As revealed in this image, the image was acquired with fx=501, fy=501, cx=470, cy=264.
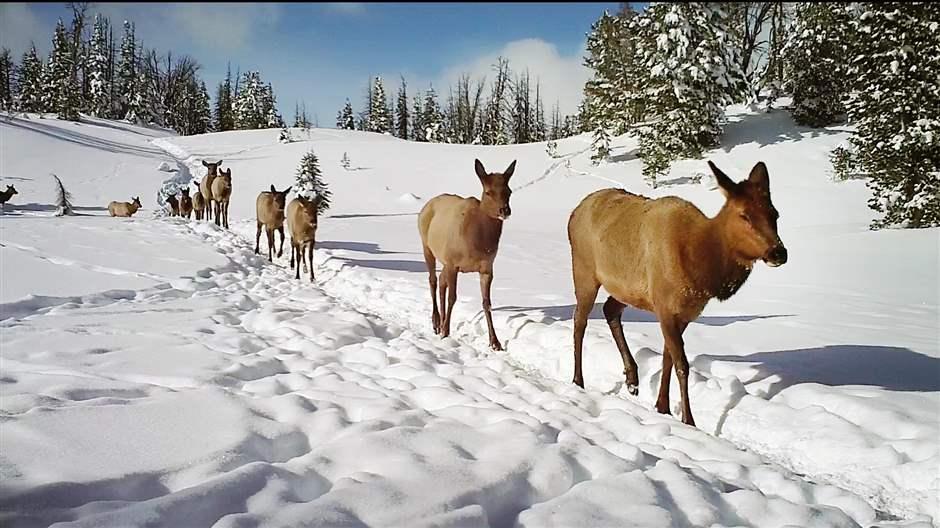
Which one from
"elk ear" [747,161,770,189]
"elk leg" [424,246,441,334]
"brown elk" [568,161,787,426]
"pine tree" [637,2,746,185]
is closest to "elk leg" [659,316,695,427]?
"brown elk" [568,161,787,426]

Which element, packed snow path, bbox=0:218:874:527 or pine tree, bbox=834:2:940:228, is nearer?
packed snow path, bbox=0:218:874:527

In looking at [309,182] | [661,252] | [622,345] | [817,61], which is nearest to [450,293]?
[622,345]

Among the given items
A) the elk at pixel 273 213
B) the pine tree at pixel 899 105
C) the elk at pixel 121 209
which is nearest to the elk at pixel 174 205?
the elk at pixel 121 209

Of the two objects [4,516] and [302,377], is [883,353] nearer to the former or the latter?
[302,377]

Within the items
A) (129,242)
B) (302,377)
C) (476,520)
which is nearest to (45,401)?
(302,377)

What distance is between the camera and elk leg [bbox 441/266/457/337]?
6.26 meters

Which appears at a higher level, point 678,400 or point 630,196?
point 630,196

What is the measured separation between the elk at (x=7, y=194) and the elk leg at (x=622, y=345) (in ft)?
57.8

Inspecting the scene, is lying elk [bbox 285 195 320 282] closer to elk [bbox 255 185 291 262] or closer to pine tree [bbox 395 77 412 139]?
elk [bbox 255 185 291 262]

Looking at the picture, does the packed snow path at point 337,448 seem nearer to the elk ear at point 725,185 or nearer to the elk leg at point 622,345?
the elk leg at point 622,345

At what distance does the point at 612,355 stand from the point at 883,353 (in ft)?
8.13

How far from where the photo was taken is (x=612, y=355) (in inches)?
196

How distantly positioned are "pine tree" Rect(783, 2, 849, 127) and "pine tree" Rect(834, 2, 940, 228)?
1.46 ft

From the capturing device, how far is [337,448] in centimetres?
253
